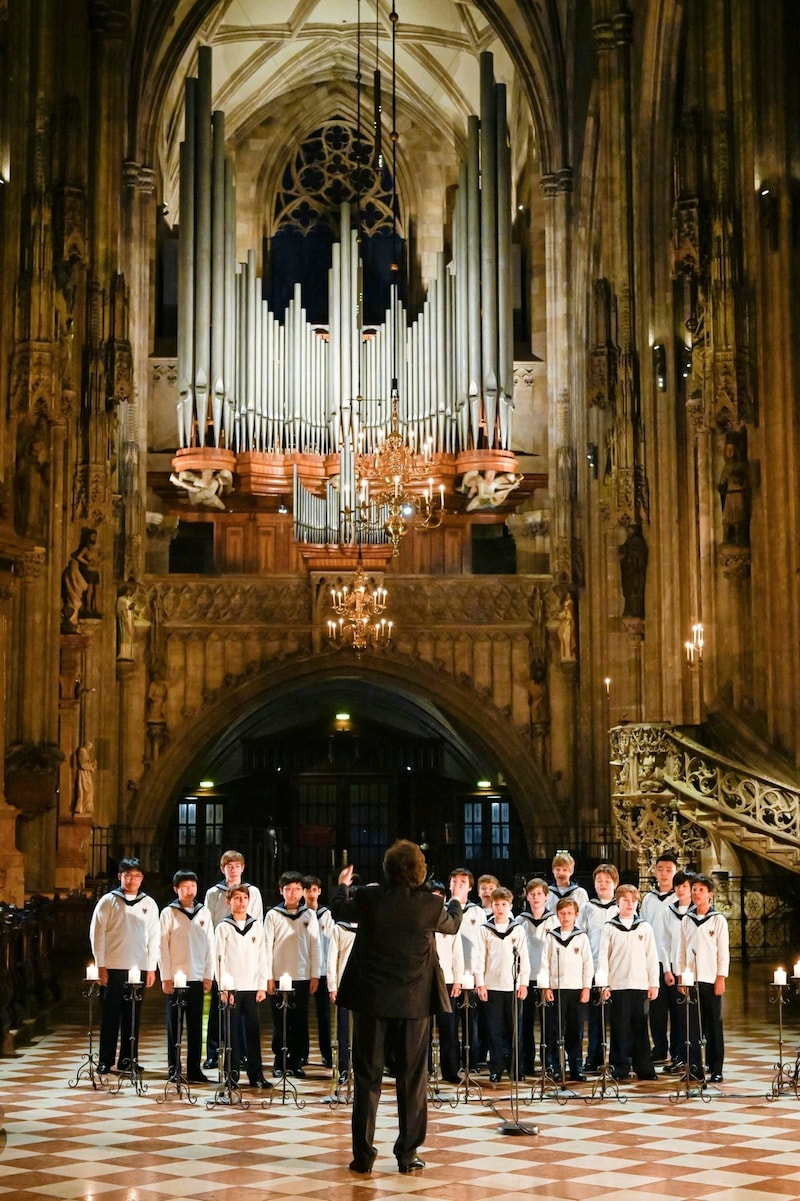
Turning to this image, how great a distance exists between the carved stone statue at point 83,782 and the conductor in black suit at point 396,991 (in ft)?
56.1

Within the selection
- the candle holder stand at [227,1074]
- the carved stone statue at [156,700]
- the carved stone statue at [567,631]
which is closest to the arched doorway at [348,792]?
the carved stone statue at [156,700]

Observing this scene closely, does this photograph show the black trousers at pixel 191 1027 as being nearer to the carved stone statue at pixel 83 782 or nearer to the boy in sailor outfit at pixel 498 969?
the boy in sailor outfit at pixel 498 969

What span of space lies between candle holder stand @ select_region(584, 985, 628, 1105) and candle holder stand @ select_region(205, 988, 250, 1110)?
2073 mm

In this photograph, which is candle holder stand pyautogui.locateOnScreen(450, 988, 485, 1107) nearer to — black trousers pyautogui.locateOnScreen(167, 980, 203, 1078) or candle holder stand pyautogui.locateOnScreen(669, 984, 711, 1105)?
candle holder stand pyautogui.locateOnScreen(669, 984, 711, 1105)

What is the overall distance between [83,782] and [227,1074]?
15087mm

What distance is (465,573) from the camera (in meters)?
30.0

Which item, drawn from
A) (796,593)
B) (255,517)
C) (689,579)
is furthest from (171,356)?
(796,593)

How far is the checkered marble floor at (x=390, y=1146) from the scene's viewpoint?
7340 millimetres

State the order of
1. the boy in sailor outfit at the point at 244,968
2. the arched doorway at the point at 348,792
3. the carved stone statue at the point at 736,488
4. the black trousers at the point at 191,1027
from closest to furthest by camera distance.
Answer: the boy in sailor outfit at the point at 244,968, the black trousers at the point at 191,1027, the carved stone statue at the point at 736,488, the arched doorway at the point at 348,792

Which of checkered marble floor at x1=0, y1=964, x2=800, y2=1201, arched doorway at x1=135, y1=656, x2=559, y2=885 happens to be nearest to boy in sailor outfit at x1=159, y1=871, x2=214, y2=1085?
checkered marble floor at x1=0, y1=964, x2=800, y2=1201

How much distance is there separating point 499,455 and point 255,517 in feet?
15.7

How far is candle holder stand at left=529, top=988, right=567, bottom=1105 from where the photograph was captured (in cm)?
1031

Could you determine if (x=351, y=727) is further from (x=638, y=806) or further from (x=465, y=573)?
(x=638, y=806)

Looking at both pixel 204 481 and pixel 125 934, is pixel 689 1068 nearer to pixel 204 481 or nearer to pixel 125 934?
pixel 125 934
